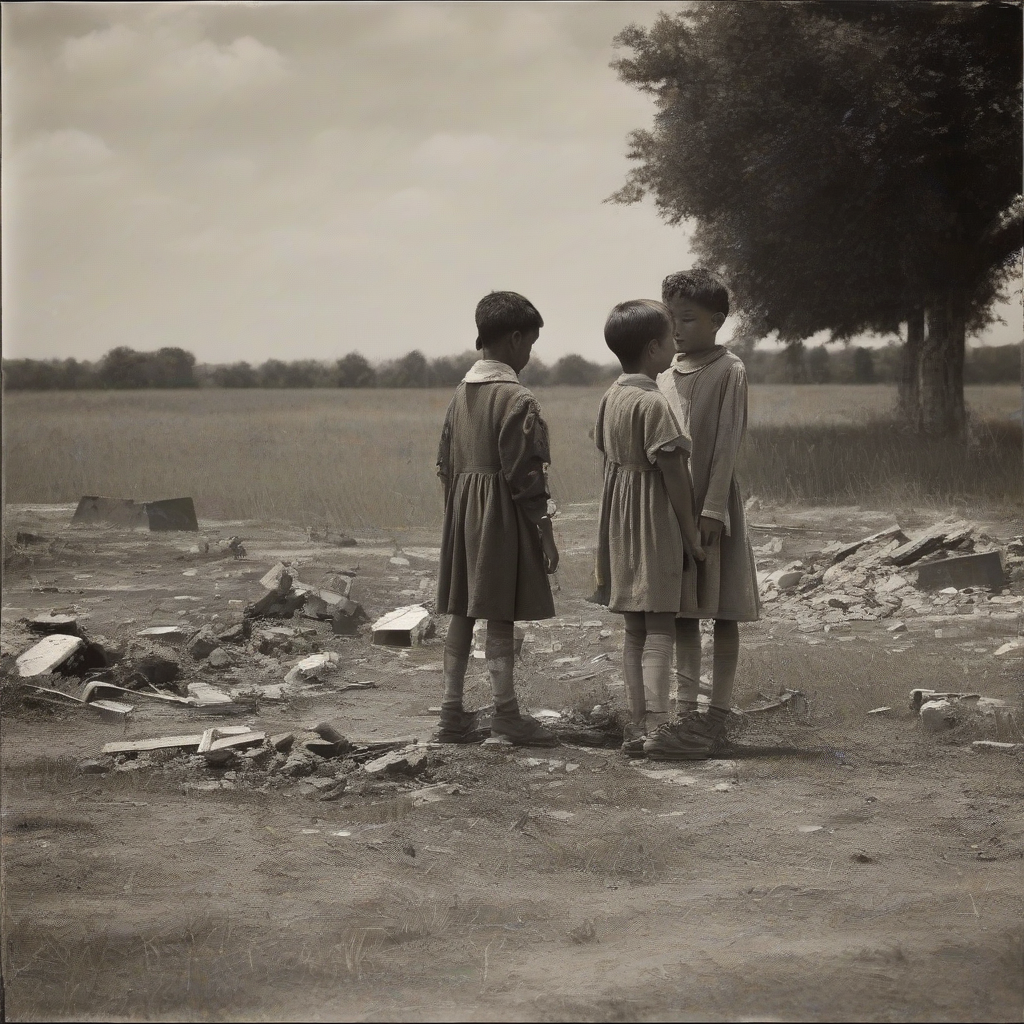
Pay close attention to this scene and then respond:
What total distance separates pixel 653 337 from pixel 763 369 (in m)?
2.30

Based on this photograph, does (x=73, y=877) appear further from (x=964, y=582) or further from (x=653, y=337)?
(x=964, y=582)

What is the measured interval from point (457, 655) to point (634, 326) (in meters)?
1.27

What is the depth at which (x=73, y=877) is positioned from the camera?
9.51ft

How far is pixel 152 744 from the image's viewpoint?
3744 mm

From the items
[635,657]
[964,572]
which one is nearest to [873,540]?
[964,572]

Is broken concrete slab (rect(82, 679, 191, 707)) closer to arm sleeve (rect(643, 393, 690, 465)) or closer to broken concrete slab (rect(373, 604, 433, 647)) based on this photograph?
broken concrete slab (rect(373, 604, 433, 647))

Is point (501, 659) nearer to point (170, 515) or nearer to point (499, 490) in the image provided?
point (499, 490)

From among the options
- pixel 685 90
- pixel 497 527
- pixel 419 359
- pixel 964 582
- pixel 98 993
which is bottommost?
pixel 98 993

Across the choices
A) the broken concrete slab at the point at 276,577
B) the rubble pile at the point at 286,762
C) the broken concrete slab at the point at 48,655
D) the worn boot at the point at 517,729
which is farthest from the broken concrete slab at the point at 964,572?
the broken concrete slab at the point at 48,655

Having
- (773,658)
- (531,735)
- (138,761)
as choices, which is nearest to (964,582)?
(773,658)

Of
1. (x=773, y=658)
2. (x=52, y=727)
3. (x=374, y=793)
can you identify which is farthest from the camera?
(x=773, y=658)

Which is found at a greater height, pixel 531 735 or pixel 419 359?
pixel 419 359

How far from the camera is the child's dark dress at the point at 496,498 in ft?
11.9

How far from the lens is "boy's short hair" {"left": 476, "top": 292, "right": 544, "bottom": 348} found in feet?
12.0
